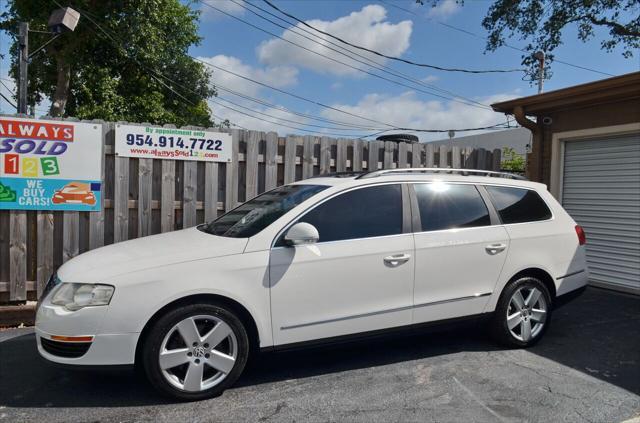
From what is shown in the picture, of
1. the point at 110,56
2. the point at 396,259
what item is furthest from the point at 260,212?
the point at 110,56

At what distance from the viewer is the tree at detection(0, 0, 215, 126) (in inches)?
619

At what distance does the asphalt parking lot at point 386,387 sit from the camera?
3.23 m

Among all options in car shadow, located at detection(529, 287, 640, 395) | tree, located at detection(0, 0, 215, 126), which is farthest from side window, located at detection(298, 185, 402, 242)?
tree, located at detection(0, 0, 215, 126)

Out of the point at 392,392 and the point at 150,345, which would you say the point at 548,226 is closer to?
the point at 392,392

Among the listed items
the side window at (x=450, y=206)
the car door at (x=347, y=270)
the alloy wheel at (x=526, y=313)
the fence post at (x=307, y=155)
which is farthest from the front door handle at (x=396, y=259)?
the fence post at (x=307, y=155)

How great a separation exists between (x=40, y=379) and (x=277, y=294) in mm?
2041

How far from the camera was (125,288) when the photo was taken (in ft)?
10.5

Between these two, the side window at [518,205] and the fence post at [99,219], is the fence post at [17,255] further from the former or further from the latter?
the side window at [518,205]

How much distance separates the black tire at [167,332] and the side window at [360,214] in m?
0.91

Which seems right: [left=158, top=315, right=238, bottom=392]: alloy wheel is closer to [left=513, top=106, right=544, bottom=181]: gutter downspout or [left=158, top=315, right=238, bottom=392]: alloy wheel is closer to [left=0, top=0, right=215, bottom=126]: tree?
[left=513, top=106, right=544, bottom=181]: gutter downspout

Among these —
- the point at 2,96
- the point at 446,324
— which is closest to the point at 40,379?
the point at 446,324

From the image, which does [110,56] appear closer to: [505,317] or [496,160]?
[496,160]

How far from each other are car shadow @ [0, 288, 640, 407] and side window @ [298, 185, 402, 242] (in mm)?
877

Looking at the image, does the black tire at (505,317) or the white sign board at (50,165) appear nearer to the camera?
the black tire at (505,317)
